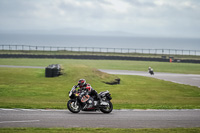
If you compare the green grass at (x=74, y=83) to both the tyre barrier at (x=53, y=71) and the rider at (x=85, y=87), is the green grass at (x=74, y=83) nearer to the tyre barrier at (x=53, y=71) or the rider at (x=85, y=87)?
the tyre barrier at (x=53, y=71)

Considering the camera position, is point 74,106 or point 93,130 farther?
point 74,106

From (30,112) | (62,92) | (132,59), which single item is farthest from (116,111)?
(132,59)

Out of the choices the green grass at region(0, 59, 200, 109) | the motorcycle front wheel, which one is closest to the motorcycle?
the motorcycle front wheel

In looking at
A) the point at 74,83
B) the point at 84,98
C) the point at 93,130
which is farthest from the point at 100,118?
the point at 74,83

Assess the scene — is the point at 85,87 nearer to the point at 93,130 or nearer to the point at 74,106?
the point at 74,106

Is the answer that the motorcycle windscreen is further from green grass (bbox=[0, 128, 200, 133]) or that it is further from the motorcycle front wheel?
green grass (bbox=[0, 128, 200, 133])

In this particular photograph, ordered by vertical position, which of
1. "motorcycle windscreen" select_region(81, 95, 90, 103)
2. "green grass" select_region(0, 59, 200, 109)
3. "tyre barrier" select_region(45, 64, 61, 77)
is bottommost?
"green grass" select_region(0, 59, 200, 109)

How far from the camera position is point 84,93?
636 inches

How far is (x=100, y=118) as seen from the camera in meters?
14.7

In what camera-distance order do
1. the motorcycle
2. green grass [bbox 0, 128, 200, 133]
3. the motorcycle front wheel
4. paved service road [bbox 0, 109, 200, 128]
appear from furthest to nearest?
the motorcycle, the motorcycle front wheel, paved service road [bbox 0, 109, 200, 128], green grass [bbox 0, 128, 200, 133]

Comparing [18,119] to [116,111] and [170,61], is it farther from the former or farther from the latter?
[170,61]

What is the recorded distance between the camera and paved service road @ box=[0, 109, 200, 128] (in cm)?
1328

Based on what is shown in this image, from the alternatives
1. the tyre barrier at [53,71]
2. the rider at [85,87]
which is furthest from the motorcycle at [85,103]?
the tyre barrier at [53,71]

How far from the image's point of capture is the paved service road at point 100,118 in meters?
13.3
